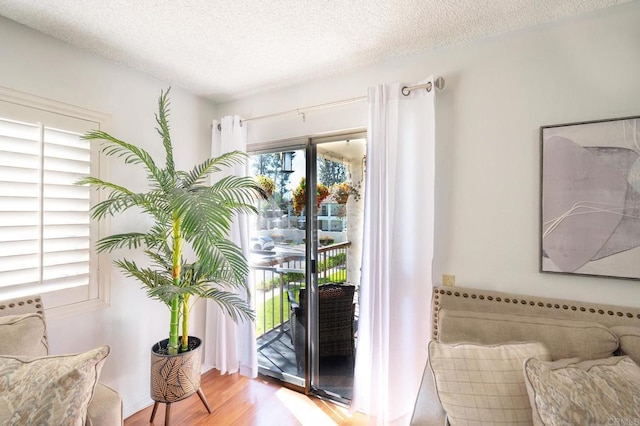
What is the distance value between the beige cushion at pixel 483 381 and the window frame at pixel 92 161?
2076 millimetres

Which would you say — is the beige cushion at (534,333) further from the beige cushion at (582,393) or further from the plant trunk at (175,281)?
the plant trunk at (175,281)

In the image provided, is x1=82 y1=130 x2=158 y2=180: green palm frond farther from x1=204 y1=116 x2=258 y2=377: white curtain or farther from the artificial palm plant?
x1=204 y1=116 x2=258 y2=377: white curtain

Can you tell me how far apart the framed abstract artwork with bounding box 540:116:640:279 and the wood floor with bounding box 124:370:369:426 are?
1.68 m

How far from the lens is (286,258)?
8.25ft

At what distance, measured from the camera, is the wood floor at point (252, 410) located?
203 centimetres

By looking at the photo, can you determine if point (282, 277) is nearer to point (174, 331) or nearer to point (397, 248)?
point (174, 331)

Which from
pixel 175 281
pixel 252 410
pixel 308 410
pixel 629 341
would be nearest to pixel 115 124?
pixel 175 281

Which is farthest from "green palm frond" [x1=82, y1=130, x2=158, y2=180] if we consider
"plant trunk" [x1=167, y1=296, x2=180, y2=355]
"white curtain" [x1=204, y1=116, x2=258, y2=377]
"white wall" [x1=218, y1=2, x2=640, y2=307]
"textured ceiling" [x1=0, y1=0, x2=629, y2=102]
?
"white wall" [x1=218, y1=2, x2=640, y2=307]

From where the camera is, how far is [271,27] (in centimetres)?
166

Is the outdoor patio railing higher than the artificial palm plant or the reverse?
the reverse

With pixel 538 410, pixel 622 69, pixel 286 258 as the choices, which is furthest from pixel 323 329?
pixel 622 69

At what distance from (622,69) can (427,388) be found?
1813 mm

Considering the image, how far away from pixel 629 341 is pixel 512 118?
120 centimetres

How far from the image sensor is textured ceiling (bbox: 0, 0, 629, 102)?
149 centimetres
